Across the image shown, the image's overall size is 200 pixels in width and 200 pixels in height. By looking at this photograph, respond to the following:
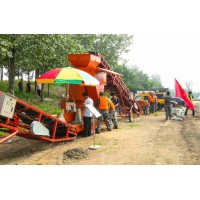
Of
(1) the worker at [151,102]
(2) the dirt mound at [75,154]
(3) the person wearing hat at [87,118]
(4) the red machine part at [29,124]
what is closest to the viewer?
(4) the red machine part at [29,124]

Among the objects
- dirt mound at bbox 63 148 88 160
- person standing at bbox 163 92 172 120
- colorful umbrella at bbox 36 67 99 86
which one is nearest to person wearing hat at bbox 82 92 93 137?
colorful umbrella at bbox 36 67 99 86

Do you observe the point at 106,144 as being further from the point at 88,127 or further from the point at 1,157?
the point at 1,157

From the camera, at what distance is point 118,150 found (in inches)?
284

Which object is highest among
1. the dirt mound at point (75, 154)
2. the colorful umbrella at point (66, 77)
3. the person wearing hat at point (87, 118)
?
the colorful umbrella at point (66, 77)

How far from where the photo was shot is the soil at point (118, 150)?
6352 mm

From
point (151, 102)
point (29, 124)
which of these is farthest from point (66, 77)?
point (151, 102)

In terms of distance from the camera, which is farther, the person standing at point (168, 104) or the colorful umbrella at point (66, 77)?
the person standing at point (168, 104)

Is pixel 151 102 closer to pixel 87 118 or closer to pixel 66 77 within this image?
pixel 87 118

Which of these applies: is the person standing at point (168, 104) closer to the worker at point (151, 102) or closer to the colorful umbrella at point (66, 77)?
the worker at point (151, 102)

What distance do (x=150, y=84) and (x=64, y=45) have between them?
36.5 m

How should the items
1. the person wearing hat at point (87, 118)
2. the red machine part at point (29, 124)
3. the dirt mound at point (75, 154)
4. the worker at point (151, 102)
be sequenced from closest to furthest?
the red machine part at point (29, 124) → the dirt mound at point (75, 154) → the person wearing hat at point (87, 118) → the worker at point (151, 102)

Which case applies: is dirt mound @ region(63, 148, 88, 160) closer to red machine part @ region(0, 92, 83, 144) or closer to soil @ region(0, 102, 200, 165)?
soil @ region(0, 102, 200, 165)

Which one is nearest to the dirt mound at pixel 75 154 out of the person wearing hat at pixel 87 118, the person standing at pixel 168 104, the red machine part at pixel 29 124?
the red machine part at pixel 29 124

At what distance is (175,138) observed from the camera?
8.82 metres
